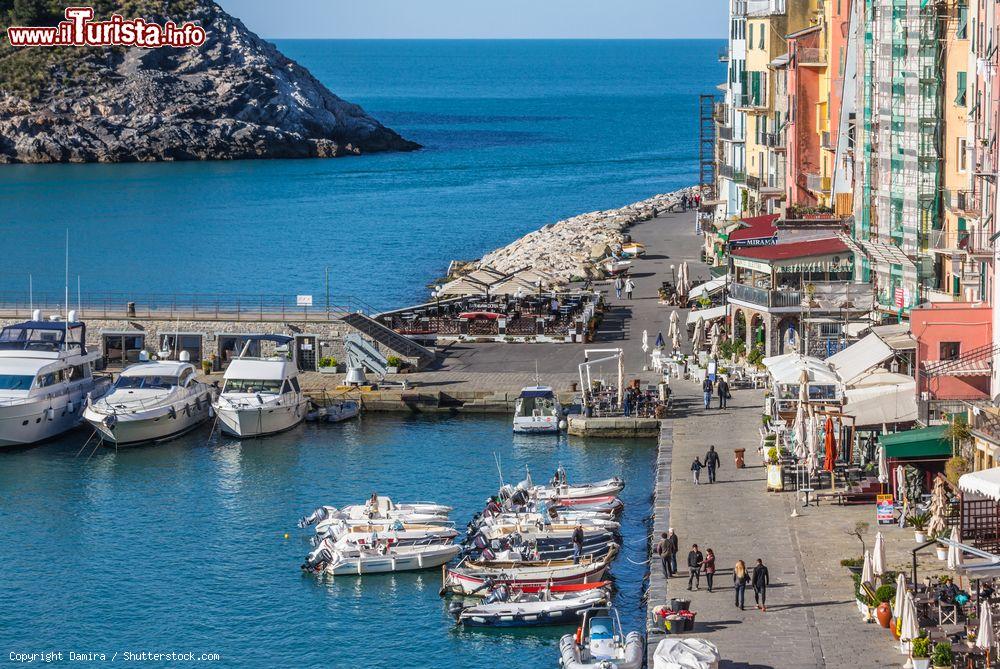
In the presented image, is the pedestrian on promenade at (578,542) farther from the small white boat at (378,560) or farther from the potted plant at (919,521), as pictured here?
the potted plant at (919,521)

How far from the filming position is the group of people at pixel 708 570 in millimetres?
39250

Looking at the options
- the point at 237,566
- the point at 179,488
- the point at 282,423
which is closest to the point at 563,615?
the point at 237,566

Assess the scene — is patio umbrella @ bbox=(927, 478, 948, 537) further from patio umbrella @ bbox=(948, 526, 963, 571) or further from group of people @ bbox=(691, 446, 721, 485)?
group of people @ bbox=(691, 446, 721, 485)

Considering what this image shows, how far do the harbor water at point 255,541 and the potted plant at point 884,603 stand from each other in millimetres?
7241

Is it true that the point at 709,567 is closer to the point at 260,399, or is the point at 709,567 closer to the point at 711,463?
the point at 711,463

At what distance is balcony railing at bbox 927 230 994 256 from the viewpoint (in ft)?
157

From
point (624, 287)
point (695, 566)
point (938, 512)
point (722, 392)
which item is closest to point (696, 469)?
point (695, 566)

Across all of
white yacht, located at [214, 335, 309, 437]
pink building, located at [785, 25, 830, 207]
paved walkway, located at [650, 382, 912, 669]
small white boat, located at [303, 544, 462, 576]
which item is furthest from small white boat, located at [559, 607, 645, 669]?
pink building, located at [785, 25, 830, 207]

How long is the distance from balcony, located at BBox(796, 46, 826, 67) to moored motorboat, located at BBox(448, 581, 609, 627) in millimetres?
40974

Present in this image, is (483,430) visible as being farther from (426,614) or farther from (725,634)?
(725,634)

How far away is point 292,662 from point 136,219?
12487 centimetres

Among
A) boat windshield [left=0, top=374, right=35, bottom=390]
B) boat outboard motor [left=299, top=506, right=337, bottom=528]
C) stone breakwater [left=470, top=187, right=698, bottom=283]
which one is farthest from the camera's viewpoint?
stone breakwater [left=470, top=187, right=698, bottom=283]

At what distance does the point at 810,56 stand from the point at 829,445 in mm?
33715

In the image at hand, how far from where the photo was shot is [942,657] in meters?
33.7
